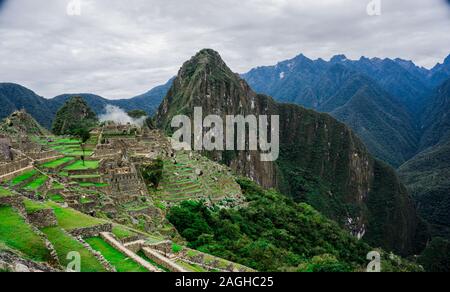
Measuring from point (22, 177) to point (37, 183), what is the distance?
1195 millimetres

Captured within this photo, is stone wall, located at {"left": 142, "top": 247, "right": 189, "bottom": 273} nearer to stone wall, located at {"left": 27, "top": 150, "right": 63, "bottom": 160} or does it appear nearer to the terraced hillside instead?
the terraced hillside

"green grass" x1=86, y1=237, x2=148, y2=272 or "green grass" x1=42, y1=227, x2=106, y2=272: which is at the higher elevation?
"green grass" x1=42, y1=227, x2=106, y2=272

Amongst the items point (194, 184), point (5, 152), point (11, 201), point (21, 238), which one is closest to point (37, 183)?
point (11, 201)

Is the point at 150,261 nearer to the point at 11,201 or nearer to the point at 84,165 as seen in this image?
the point at 11,201

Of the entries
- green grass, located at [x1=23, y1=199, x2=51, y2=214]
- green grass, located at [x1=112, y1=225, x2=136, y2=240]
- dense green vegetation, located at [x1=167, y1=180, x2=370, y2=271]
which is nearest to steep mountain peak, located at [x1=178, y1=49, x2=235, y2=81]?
dense green vegetation, located at [x1=167, y1=180, x2=370, y2=271]

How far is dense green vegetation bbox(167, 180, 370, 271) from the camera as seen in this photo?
82.3ft

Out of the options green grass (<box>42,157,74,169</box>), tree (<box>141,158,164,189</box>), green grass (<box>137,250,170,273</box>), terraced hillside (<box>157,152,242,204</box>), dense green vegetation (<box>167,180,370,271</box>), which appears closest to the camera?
green grass (<box>137,250,170,273</box>)

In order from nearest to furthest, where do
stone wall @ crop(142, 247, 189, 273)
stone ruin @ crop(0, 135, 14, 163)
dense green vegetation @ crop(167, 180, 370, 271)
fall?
stone wall @ crop(142, 247, 189, 273), dense green vegetation @ crop(167, 180, 370, 271), stone ruin @ crop(0, 135, 14, 163)

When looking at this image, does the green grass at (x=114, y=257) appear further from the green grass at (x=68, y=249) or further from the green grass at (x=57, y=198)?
the green grass at (x=57, y=198)

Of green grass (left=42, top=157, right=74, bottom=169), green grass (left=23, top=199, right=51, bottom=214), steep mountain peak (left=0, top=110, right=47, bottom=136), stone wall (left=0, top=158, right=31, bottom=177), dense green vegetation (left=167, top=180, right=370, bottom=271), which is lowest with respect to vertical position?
dense green vegetation (left=167, top=180, right=370, bottom=271)

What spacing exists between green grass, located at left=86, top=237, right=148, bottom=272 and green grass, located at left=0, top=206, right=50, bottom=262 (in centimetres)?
226
